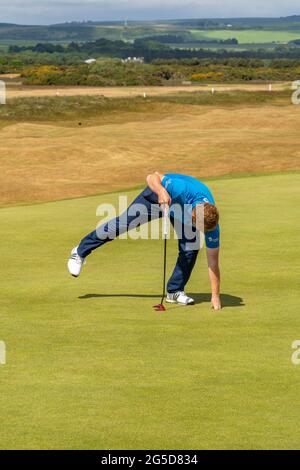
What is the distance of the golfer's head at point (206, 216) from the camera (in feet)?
34.7

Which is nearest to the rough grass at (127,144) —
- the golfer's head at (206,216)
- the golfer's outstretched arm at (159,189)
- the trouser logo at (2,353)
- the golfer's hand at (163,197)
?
the golfer's outstretched arm at (159,189)

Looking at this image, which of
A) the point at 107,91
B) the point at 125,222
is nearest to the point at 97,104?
the point at 107,91

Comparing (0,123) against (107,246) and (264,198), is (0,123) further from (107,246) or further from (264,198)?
(107,246)

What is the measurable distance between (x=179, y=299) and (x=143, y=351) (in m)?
2.36

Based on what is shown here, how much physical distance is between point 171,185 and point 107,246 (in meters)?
4.92

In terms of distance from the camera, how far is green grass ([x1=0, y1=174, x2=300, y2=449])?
7043mm

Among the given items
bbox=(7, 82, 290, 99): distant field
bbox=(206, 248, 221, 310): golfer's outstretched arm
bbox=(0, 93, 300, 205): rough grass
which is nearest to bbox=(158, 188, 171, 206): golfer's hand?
bbox=(206, 248, 221, 310): golfer's outstretched arm

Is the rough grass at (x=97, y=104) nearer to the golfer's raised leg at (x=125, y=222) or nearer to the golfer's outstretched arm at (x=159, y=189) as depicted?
the golfer's raised leg at (x=125, y=222)

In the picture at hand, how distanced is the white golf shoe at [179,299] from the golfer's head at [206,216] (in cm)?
111

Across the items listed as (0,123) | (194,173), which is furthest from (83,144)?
(0,123)

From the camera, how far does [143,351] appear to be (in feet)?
30.2

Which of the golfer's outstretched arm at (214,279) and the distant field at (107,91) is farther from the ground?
the golfer's outstretched arm at (214,279)

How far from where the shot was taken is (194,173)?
4100 cm

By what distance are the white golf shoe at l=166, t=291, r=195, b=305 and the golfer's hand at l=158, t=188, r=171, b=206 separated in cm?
122
